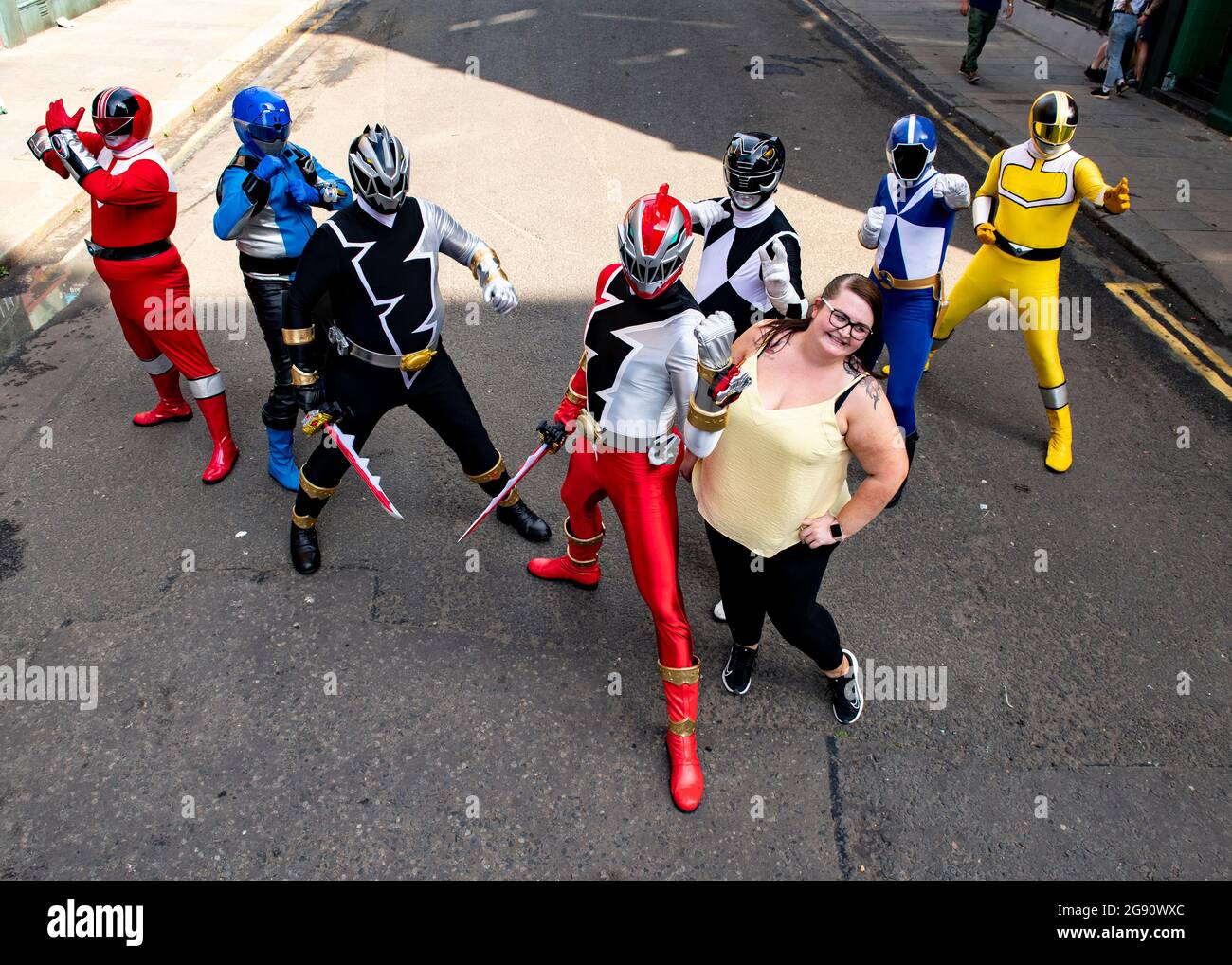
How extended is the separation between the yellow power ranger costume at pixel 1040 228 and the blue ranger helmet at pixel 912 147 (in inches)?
31.3

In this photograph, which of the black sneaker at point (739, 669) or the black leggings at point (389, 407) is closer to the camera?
the black sneaker at point (739, 669)

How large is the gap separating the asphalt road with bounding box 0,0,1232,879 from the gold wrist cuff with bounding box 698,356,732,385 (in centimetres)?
→ 171

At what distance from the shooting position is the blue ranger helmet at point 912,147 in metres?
4.54

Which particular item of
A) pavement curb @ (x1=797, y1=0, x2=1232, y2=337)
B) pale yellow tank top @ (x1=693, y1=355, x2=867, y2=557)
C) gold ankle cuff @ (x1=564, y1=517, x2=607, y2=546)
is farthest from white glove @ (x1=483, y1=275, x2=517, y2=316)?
pavement curb @ (x1=797, y1=0, x2=1232, y2=337)

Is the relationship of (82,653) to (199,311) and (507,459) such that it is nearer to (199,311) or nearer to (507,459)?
(507,459)

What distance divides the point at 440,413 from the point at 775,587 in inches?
73.7

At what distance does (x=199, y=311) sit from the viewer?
673cm

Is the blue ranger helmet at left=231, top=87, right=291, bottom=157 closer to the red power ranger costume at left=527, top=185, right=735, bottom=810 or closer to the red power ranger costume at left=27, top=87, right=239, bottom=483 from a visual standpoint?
the red power ranger costume at left=27, top=87, right=239, bottom=483

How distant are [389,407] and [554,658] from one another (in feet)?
4.71

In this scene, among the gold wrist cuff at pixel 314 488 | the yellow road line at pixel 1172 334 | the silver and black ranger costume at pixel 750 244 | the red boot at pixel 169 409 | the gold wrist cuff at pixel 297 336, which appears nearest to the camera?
the gold wrist cuff at pixel 297 336

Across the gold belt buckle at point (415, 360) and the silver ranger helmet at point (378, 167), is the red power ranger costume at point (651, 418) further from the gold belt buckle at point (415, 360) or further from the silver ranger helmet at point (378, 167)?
the silver ranger helmet at point (378, 167)

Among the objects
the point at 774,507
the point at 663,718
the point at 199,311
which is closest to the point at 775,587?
the point at 774,507
